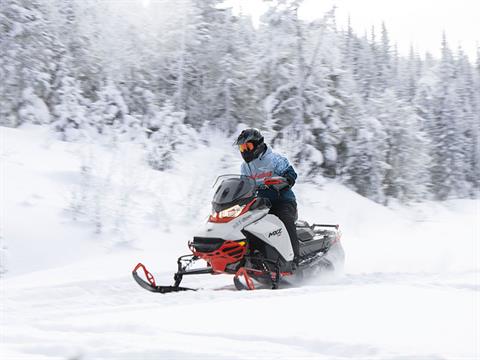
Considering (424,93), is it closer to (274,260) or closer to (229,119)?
(229,119)

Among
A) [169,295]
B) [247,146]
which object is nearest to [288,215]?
[247,146]

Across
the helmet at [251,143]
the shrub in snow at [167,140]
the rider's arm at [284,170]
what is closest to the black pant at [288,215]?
the rider's arm at [284,170]

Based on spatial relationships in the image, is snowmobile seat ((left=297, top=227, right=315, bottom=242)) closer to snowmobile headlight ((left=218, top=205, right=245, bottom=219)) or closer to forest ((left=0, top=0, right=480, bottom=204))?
snowmobile headlight ((left=218, top=205, right=245, bottom=219))

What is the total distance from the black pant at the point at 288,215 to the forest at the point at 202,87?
25.3ft

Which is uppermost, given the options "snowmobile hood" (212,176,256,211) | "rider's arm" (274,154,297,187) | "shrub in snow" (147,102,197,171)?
"rider's arm" (274,154,297,187)

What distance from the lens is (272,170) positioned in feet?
21.9

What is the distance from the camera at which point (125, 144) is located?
52.7 feet

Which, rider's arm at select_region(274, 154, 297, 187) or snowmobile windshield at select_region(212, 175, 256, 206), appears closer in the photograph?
snowmobile windshield at select_region(212, 175, 256, 206)

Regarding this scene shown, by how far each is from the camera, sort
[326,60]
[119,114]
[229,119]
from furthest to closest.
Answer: [229,119] < [326,60] < [119,114]

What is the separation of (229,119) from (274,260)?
21.6 metres

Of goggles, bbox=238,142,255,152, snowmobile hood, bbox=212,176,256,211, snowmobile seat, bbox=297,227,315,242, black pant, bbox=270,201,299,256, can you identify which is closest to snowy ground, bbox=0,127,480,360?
snowmobile seat, bbox=297,227,315,242

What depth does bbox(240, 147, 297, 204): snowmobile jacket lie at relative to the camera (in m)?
6.64

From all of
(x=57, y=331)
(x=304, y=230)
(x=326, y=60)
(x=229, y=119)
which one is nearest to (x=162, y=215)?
(x=304, y=230)

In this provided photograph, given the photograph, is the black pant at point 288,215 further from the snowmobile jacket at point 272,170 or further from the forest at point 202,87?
the forest at point 202,87
